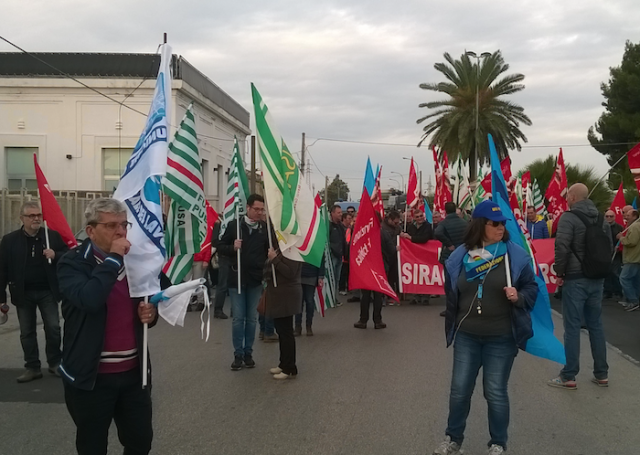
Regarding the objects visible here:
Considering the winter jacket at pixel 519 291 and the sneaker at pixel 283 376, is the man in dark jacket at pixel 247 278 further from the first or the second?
the winter jacket at pixel 519 291

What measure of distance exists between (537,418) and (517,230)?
5.50 feet

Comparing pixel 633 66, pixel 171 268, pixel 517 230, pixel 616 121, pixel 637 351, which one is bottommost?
pixel 637 351

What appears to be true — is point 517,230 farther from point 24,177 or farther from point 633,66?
point 633,66

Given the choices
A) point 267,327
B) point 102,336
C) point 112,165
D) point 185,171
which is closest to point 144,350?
point 102,336

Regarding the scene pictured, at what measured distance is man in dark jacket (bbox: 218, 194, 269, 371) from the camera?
755cm

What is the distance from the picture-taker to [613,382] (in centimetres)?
720

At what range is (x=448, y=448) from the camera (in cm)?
480

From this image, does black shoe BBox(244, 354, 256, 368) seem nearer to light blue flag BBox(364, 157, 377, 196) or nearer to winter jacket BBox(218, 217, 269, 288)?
winter jacket BBox(218, 217, 269, 288)

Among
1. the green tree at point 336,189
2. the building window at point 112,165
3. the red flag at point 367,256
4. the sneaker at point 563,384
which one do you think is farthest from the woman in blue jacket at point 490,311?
the green tree at point 336,189

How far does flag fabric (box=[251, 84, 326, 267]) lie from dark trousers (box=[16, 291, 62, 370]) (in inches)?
104

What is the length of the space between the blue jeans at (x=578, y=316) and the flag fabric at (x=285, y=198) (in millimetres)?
2571

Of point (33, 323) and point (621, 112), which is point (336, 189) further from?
point (33, 323)

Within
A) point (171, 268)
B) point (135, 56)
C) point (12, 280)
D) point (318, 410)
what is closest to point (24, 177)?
A: point (135, 56)

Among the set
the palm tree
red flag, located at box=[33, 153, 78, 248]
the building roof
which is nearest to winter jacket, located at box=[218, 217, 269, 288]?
red flag, located at box=[33, 153, 78, 248]
